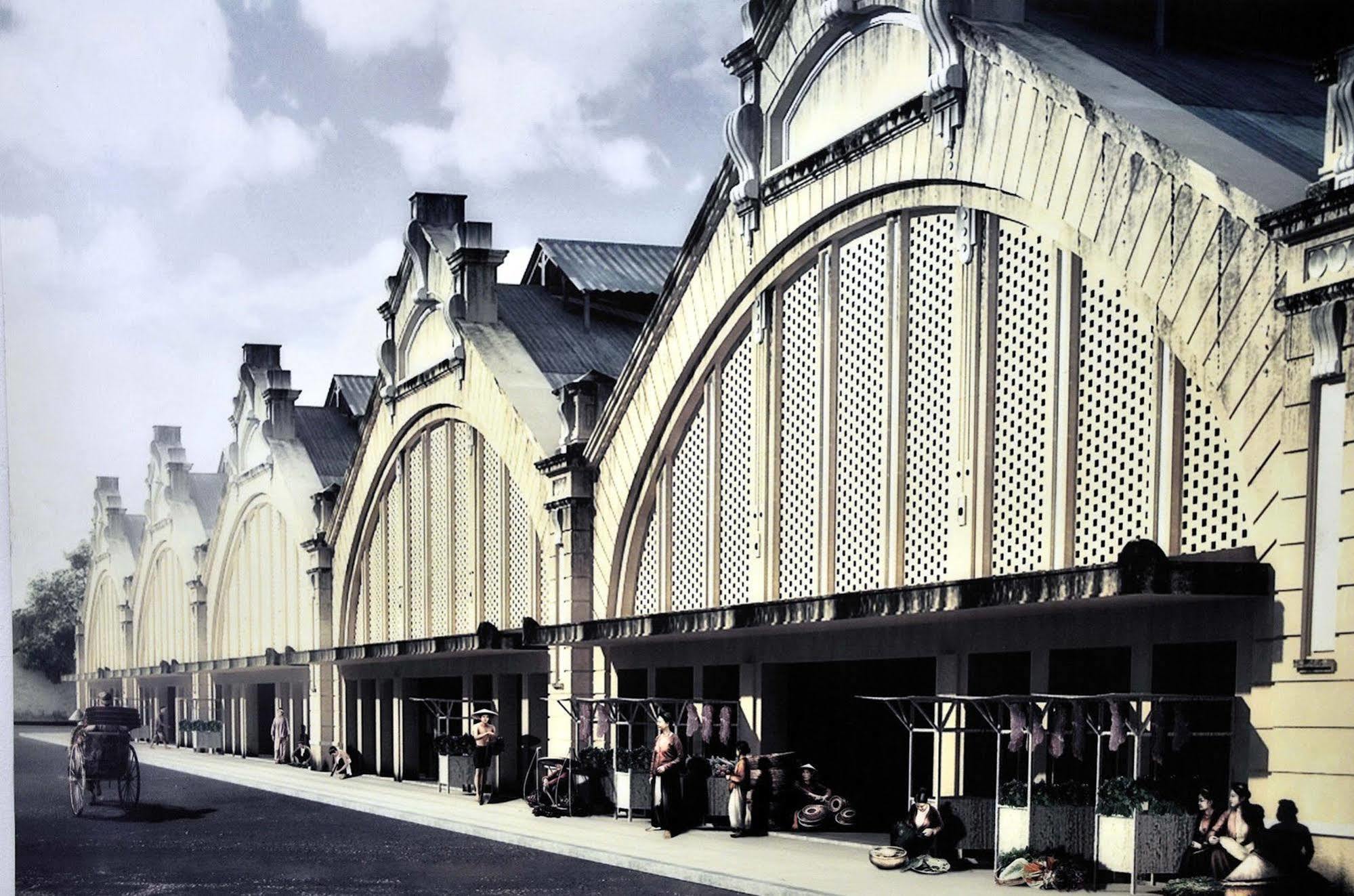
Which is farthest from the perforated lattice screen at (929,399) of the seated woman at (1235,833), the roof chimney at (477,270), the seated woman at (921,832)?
the roof chimney at (477,270)

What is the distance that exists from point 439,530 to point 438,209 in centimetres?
782

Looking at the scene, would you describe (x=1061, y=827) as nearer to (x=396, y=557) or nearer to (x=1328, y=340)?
(x=1328, y=340)

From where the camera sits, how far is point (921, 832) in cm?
2442

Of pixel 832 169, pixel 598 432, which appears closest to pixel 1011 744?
pixel 832 169

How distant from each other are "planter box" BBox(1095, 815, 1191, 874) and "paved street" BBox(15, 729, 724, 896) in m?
4.67

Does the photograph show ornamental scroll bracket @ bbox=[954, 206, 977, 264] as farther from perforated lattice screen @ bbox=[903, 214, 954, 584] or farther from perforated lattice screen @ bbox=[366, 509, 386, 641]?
perforated lattice screen @ bbox=[366, 509, 386, 641]

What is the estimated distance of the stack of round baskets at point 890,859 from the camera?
79.4 feet

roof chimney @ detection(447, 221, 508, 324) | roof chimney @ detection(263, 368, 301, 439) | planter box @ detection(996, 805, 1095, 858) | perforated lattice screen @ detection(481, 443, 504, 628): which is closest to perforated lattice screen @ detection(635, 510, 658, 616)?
perforated lattice screen @ detection(481, 443, 504, 628)

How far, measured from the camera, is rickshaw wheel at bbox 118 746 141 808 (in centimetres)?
3781

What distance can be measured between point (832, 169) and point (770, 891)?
39.4ft

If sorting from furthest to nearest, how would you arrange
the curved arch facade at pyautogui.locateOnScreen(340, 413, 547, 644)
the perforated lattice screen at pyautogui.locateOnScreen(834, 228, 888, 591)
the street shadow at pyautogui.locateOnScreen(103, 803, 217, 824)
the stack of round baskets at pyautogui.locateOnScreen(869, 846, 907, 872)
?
the curved arch facade at pyautogui.locateOnScreen(340, 413, 547, 644)
the street shadow at pyautogui.locateOnScreen(103, 803, 217, 824)
the perforated lattice screen at pyautogui.locateOnScreen(834, 228, 888, 591)
the stack of round baskets at pyautogui.locateOnScreen(869, 846, 907, 872)

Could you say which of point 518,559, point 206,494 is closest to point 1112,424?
point 518,559

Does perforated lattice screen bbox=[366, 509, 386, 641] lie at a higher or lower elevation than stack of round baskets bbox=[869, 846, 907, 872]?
higher

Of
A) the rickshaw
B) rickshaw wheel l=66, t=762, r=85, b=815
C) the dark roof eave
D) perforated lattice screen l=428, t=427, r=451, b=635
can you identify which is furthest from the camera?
perforated lattice screen l=428, t=427, r=451, b=635
